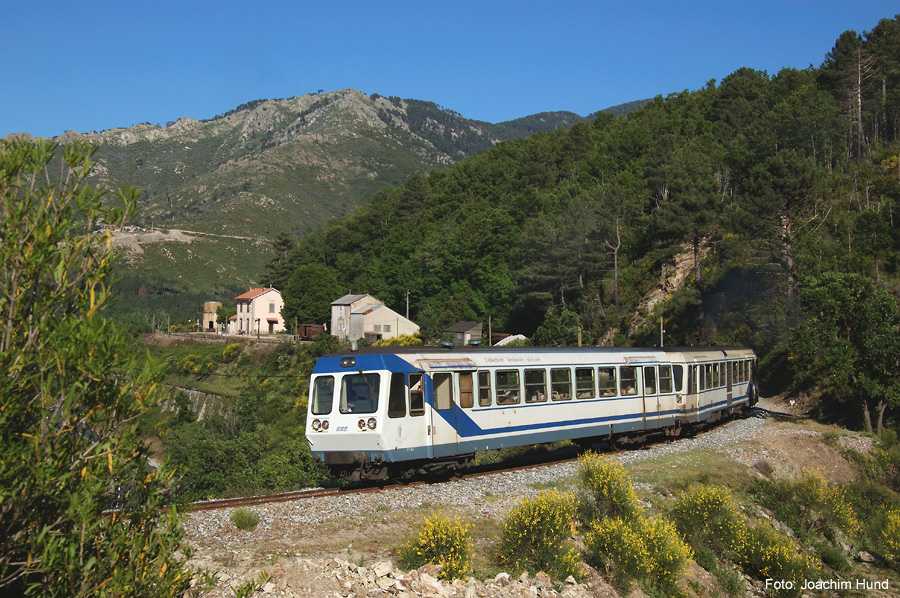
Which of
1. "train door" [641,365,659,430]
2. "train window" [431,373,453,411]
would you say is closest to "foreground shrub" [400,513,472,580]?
"train window" [431,373,453,411]

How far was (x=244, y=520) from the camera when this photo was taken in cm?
1148

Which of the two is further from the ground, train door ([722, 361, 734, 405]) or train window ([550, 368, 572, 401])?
train window ([550, 368, 572, 401])

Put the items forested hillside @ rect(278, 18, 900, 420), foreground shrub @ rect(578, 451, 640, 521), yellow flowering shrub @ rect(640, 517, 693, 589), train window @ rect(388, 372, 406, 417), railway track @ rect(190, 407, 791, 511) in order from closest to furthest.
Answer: yellow flowering shrub @ rect(640, 517, 693, 589), railway track @ rect(190, 407, 791, 511), foreground shrub @ rect(578, 451, 640, 521), train window @ rect(388, 372, 406, 417), forested hillside @ rect(278, 18, 900, 420)

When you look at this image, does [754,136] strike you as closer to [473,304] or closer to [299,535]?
[473,304]

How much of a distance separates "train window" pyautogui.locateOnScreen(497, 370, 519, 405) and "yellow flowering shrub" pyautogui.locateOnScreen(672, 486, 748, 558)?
191 inches

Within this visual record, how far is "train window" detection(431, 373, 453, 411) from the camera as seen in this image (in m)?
16.0

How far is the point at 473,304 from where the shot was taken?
266 feet

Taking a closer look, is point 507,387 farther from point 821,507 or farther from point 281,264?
point 281,264

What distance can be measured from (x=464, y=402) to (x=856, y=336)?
18772 mm

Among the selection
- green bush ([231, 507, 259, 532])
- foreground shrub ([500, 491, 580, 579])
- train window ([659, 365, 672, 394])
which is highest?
train window ([659, 365, 672, 394])

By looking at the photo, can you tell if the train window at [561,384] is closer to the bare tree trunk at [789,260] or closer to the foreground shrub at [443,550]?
the foreground shrub at [443,550]

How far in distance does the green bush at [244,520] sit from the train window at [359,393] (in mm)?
3960

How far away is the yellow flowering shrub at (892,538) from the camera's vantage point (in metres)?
16.4

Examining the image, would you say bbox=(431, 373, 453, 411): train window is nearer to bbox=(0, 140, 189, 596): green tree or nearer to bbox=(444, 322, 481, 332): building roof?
bbox=(0, 140, 189, 596): green tree
